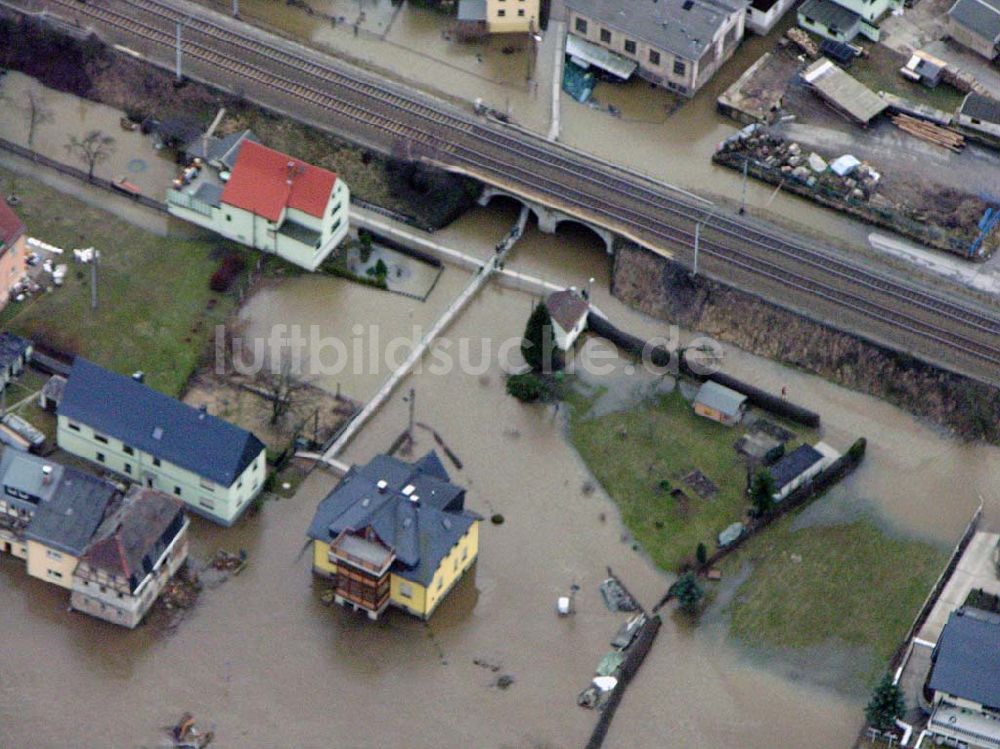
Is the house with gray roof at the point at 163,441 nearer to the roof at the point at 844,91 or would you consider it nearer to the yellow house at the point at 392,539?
the yellow house at the point at 392,539

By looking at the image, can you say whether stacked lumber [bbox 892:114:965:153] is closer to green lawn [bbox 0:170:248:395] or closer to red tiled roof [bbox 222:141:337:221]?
red tiled roof [bbox 222:141:337:221]

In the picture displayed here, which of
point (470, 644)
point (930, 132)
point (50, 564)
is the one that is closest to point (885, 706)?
point (470, 644)

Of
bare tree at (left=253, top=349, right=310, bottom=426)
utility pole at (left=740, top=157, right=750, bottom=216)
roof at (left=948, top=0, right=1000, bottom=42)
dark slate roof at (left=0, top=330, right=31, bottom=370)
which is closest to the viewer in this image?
dark slate roof at (left=0, top=330, right=31, bottom=370)

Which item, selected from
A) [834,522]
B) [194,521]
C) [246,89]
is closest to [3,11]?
[246,89]

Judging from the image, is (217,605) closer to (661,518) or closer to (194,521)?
(194,521)

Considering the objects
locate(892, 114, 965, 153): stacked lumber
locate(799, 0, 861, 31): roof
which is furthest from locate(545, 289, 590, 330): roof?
locate(799, 0, 861, 31): roof

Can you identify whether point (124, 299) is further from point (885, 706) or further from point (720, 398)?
point (885, 706)
